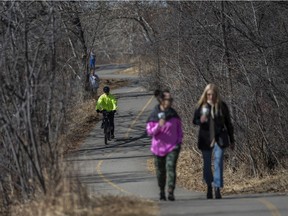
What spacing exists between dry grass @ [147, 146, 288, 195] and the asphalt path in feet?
2.32

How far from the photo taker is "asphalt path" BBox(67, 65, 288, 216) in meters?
9.83

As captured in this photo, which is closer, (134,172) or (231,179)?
(231,179)

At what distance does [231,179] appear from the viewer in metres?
16.3

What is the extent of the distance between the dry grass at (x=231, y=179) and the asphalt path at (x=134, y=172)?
706mm

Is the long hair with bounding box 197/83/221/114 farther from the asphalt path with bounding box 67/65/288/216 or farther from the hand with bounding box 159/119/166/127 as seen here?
the asphalt path with bounding box 67/65/288/216

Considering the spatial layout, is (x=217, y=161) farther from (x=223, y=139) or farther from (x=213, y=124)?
(x=213, y=124)

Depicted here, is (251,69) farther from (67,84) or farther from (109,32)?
(109,32)

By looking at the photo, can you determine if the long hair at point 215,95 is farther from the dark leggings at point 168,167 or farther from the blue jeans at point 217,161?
the dark leggings at point 168,167

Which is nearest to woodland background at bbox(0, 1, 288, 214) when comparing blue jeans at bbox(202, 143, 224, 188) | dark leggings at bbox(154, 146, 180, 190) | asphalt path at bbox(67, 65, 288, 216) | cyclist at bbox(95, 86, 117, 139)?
asphalt path at bbox(67, 65, 288, 216)

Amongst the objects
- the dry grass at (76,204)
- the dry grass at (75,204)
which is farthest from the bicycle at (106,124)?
the dry grass at (76,204)

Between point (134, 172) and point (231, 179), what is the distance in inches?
125

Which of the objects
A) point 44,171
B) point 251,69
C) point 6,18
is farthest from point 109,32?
point 44,171

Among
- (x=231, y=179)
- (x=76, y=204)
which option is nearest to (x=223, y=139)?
(x=76, y=204)

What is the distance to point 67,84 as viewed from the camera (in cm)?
1105
